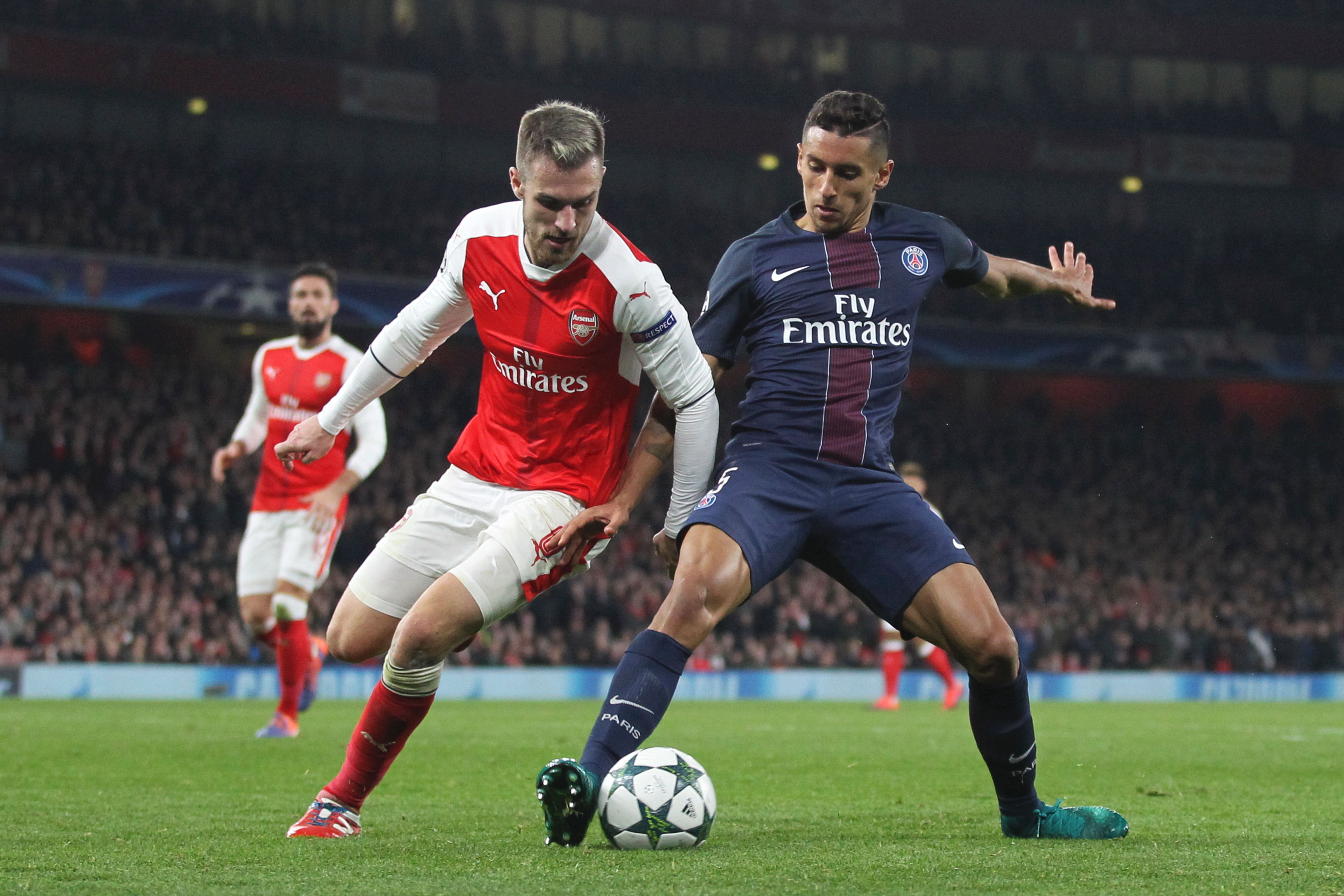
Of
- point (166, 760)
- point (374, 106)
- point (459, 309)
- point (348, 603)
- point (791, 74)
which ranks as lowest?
point (166, 760)

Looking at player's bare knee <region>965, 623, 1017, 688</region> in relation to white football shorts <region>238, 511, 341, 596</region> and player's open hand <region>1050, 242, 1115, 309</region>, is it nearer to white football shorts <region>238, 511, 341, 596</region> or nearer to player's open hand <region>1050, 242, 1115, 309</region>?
player's open hand <region>1050, 242, 1115, 309</region>

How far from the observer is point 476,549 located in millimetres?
4895

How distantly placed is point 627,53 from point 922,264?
28245 millimetres

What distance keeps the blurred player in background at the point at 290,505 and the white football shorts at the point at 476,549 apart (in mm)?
4450

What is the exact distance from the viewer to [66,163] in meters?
25.2

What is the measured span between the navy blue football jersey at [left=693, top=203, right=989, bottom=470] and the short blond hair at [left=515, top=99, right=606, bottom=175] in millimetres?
691

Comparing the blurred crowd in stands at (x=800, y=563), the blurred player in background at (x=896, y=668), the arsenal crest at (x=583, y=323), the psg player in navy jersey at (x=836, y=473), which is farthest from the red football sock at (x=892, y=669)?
the arsenal crest at (x=583, y=323)

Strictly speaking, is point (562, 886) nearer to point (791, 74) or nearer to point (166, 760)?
point (166, 760)

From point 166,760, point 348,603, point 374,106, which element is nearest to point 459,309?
point 348,603

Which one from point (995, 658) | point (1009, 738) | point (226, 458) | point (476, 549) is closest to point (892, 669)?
point (226, 458)

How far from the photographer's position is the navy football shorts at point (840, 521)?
4680 millimetres

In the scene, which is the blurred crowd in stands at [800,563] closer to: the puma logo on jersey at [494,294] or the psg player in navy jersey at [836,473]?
the puma logo on jersey at [494,294]

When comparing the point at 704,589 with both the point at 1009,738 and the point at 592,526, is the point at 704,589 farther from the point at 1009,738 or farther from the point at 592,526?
the point at 1009,738

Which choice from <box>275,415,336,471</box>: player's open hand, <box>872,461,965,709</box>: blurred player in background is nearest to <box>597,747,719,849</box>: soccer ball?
<box>275,415,336,471</box>: player's open hand
